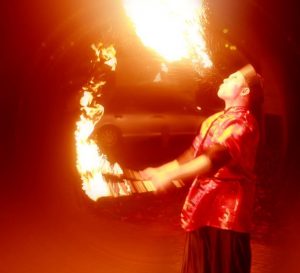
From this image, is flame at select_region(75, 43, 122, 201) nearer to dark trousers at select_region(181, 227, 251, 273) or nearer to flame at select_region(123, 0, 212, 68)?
flame at select_region(123, 0, 212, 68)

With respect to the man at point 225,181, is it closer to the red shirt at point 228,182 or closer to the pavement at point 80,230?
the red shirt at point 228,182

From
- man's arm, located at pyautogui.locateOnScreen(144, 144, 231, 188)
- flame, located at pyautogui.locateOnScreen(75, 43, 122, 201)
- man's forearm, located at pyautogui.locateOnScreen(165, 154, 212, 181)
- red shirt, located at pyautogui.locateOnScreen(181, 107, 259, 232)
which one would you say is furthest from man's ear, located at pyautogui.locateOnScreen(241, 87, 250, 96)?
flame, located at pyautogui.locateOnScreen(75, 43, 122, 201)

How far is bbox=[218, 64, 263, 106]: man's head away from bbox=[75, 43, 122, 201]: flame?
1.13 metres

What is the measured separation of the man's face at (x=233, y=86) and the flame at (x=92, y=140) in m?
1.09

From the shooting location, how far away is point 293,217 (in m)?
5.42

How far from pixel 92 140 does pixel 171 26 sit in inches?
A: 43.7

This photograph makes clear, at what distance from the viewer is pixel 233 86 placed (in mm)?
3768

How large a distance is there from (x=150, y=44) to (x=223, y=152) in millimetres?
1294

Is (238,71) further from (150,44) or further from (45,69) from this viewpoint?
(45,69)

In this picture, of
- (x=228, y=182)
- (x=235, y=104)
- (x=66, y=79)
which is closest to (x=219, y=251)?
(x=228, y=182)

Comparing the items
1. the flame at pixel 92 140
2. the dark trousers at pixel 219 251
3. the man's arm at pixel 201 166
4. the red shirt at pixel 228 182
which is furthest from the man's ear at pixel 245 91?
the flame at pixel 92 140

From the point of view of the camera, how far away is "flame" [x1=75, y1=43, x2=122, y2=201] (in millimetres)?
4590

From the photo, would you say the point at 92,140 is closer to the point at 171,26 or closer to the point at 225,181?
the point at 171,26

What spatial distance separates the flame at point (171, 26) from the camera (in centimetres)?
435
